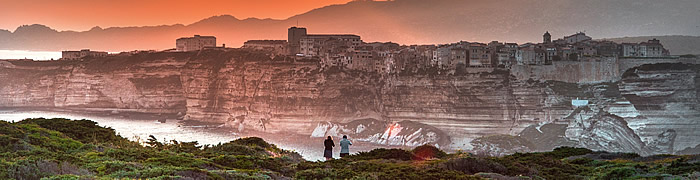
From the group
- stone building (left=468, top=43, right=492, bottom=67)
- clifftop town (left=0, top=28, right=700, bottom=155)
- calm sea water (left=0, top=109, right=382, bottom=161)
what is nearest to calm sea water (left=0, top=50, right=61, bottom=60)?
calm sea water (left=0, top=109, right=382, bottom=161)

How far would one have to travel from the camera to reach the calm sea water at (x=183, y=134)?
62.4 metres

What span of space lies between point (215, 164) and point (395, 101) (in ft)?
185

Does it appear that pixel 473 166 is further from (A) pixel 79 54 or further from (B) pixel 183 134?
(A) pixel 79 54

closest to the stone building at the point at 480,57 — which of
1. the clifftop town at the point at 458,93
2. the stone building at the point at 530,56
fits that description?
the clifftop town at the point at 458,93

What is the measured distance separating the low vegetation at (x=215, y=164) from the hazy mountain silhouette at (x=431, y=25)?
104 meters

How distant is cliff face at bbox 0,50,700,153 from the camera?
62.1 m

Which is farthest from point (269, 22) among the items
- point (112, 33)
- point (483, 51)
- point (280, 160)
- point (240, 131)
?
point (280, 160)

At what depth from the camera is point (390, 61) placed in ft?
241

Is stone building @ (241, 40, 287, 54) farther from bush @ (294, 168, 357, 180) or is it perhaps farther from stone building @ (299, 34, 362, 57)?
bush @ (294, 168, 357, 180)

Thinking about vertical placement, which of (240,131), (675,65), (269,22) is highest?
(269,22)

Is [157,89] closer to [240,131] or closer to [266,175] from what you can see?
[240,131]

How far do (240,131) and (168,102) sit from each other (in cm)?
1895

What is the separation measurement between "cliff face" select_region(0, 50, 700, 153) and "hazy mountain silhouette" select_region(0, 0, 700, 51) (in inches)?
1231

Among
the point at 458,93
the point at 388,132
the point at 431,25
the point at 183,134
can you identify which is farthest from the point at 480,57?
the point at 431,25
